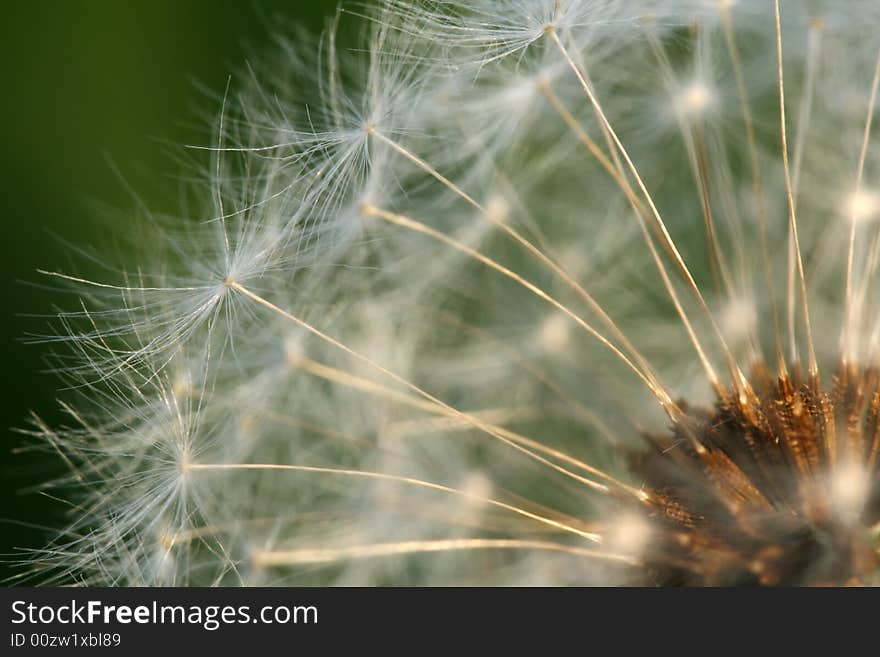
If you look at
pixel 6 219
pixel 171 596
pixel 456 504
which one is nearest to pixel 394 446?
pixel 456 504

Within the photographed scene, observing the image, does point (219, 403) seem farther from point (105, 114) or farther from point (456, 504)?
point (105, 114)

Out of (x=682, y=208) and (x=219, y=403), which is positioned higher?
(x=682, y=208)
